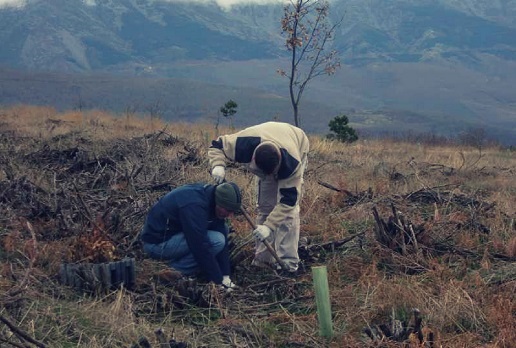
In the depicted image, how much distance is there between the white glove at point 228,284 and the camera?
5.34 m

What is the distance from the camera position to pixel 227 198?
207 inches

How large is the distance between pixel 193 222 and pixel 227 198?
12.1 inches

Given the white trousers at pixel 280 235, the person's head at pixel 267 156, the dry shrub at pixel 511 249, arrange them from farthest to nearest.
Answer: the dry shrub at pixel 511 249
the white trousers at pixel 280 235
the person's head at pixel 267 156

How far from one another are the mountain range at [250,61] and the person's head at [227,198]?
67.3 metres

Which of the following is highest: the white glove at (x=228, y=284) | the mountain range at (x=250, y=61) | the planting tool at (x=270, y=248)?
the planting tool at (x=270, y=248)

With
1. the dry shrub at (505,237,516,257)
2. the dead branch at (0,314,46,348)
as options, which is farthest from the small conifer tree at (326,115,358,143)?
the dead branch at (0,314,46,348)

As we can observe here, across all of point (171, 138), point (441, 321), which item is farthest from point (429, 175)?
point (441, 321)

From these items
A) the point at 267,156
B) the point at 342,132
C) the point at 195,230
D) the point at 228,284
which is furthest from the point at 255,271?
the point at 342,132

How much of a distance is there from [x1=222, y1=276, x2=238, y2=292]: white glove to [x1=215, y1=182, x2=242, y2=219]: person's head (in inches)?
20.5

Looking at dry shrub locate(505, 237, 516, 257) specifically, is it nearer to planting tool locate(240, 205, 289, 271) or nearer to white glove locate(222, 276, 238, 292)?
planting tool locate(240, 205, 289, 271)

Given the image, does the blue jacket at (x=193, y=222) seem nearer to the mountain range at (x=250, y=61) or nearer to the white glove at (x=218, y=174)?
the white glove at (x=218, y=174)

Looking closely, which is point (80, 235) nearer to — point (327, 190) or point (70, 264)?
point (70, 264)

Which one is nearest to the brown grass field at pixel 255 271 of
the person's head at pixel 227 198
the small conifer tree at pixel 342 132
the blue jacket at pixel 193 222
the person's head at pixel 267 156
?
the blue jacket at pixel 193 222

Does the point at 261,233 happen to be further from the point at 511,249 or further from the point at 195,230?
the point at 511,249
